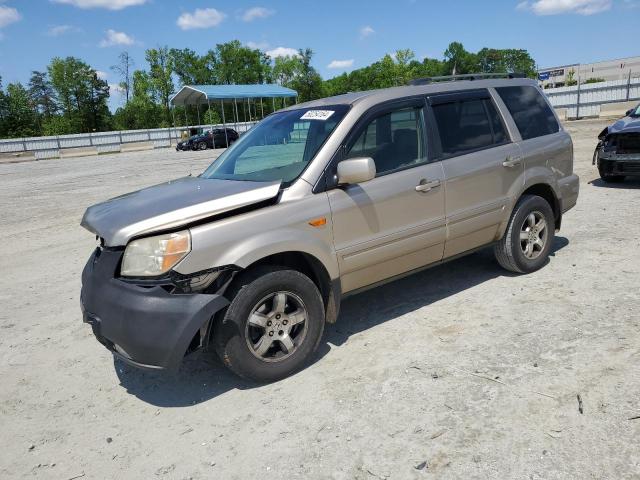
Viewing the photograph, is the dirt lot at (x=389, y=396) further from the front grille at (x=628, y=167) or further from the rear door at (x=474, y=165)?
the front grille at (x=628, y=167)

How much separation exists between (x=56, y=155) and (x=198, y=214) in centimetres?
4287

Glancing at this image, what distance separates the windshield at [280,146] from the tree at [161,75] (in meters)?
75.6

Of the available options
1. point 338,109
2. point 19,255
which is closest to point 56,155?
point 19,255

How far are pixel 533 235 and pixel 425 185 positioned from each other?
1.70 meters

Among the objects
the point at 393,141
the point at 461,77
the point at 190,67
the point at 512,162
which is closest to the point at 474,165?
the point at 512,162

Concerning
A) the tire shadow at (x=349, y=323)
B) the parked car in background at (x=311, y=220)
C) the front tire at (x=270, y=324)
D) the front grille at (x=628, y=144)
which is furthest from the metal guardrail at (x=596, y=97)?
the front tire at (x=270, y=324)

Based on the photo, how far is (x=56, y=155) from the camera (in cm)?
4044

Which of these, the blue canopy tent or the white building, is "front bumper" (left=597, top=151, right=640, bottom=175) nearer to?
the blue canopy tent

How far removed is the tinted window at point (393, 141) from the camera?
153 inches

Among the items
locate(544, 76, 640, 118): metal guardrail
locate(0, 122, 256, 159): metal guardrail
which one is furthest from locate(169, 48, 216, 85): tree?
locate(544, 76, 640, 118): metal guardrail

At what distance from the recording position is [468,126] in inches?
179

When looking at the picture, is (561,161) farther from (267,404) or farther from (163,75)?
(163,75)

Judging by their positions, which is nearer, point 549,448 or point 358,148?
point 549,448

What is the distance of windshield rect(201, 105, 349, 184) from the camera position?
383cm
